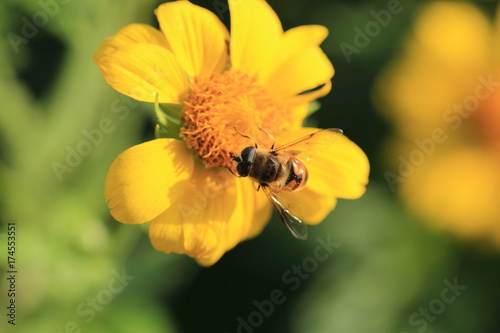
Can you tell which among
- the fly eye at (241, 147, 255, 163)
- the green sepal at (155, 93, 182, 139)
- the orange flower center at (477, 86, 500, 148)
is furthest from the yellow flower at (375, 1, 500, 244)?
the green sepal at (155, 93, 182, 139)

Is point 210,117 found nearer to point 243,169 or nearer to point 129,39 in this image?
point 243,169

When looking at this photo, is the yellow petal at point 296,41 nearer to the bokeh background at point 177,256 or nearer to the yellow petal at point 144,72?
the yellow petal at point 144,72

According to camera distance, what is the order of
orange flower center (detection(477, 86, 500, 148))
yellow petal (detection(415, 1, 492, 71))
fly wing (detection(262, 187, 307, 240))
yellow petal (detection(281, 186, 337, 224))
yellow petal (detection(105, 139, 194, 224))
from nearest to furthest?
yellow petal (detection(105, 139, 194, 224)) < fly wing (detection(262, 187, 307, 240)) < yellow petal (detection(281, 186, 337, 224)) < orange flower center (detection(477, 86, 500, 148)) < yellow petal (detection(415, 1, 492, 71))

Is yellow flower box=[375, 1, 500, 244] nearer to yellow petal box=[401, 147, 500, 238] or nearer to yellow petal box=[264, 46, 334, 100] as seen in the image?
yellow petal box=[401, 147, 500, 238]

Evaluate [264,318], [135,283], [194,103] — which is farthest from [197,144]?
[264,318]

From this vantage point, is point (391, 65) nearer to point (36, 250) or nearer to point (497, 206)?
point (497, 206)

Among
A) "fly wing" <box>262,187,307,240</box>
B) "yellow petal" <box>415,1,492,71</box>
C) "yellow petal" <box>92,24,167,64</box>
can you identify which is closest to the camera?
"yellow petal" <box>92,24,167,64</box>
